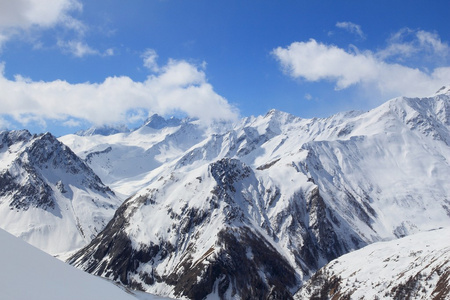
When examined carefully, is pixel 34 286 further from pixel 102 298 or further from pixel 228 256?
pixel 228 256

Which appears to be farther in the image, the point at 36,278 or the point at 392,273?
the point at 392,273

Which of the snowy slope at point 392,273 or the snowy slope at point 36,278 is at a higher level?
the snowy slope at point 36,278

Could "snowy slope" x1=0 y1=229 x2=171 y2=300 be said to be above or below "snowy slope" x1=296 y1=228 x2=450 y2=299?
above

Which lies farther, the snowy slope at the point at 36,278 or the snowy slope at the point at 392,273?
the snowy slope at the point at 392,273

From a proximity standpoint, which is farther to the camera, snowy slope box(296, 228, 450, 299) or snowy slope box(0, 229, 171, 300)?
snowy slope box(296, 228, 450, 299)

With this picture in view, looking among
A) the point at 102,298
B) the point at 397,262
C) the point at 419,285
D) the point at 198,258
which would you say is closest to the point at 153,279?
the point at 198,258
